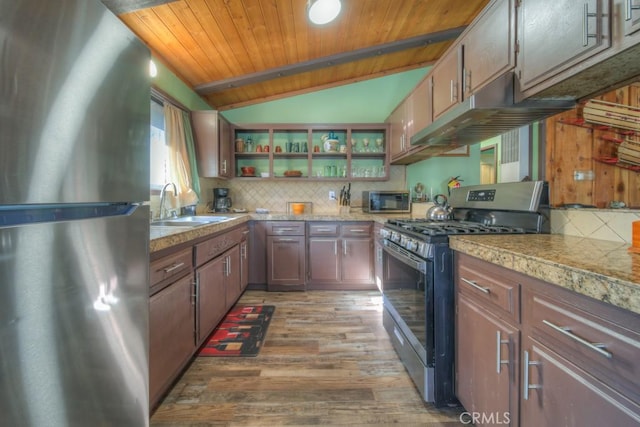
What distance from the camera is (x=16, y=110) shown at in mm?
569

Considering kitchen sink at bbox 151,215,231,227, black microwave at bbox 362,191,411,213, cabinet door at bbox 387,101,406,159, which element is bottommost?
kitchen sink at bbox 151,215,231,227

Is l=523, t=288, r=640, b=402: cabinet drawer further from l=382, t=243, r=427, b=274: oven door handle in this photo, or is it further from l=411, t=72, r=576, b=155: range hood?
l=411, t=72, r=576, b=155: range hood

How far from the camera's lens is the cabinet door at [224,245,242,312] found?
8.13 ft

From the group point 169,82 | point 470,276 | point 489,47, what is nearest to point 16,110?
point 470,276

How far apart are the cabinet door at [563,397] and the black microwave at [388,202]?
263cm

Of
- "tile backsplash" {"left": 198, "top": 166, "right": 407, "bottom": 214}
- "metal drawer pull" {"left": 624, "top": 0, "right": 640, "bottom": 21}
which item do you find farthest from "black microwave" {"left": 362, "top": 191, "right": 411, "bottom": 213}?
"metal drawer pull" {"left": 624, "top": 0, "right": 640, "bottom": 21}

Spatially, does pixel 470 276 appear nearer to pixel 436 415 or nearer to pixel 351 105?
pixel 436 415

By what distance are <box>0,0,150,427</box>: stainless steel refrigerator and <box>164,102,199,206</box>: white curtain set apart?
1.95 m

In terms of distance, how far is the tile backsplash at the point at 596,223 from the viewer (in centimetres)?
114

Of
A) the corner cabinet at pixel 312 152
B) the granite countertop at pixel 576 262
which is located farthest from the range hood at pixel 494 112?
the corner cabinet at pixel 312 152

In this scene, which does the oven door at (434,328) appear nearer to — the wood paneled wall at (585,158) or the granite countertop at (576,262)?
the granite countertop at (576,262)

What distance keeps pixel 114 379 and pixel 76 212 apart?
1.72 ft

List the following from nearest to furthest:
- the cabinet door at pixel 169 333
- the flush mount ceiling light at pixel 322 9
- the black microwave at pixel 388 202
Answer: the cabinet door at pixel 169 333
the flush mount ceiling light at pixel 322 9
the black microwave at pixel 388 202

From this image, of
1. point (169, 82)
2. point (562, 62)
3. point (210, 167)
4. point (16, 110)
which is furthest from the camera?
point (210, 167)
